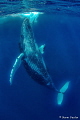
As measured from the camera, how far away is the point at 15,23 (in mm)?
28344

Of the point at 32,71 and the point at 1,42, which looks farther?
the point at 1,42

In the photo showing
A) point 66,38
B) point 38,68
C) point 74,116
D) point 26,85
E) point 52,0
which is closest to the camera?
point 38,68

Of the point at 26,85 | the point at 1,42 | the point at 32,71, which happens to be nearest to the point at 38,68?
the point at 32,71

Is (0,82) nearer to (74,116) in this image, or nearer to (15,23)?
(15,23)

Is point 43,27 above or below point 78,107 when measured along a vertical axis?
above

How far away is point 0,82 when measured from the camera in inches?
1058

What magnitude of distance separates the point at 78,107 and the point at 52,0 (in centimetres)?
1812

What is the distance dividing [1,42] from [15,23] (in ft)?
17.3

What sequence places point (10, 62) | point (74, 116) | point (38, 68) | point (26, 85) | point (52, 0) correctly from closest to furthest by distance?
point (38, 68), point (52, 0), point (74, 116), point (26, 85), point (10, 62)

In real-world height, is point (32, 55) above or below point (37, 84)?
below

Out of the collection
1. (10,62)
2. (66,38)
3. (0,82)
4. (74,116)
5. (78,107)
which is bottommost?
(74,116)

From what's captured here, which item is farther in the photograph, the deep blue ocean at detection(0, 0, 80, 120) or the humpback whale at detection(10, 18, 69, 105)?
the deep blue ocean at detection(0, 0, 80, 120)

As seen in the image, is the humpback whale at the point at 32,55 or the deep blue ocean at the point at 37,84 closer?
the humpback whale at the point at 32,55

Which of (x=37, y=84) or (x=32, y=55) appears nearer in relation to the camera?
(x=32, y=55)
